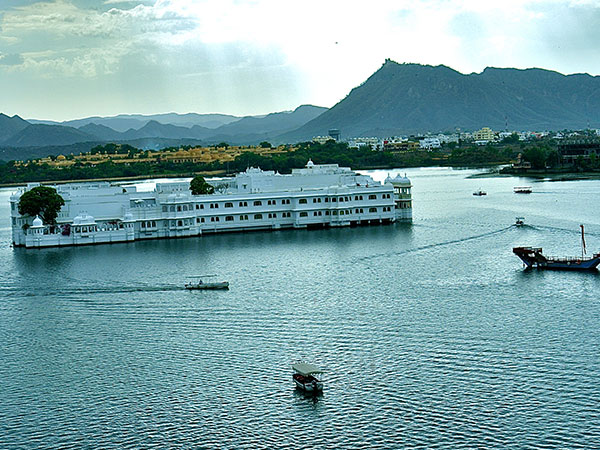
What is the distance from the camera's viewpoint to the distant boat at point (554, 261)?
2705 cm

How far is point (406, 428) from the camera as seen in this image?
14188mm

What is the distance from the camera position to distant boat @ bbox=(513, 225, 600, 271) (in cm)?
2705

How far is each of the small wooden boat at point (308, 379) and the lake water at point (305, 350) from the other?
0.96 ft

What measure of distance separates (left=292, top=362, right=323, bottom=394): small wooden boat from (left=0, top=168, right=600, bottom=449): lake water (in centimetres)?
29

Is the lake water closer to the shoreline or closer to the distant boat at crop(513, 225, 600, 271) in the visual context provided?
the distant boat at crop(513, 225, 600, 271)

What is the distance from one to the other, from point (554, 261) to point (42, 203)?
2452cm

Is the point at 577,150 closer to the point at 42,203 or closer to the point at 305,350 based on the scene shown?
the point at 42,203

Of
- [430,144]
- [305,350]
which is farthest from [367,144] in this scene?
[305,350]

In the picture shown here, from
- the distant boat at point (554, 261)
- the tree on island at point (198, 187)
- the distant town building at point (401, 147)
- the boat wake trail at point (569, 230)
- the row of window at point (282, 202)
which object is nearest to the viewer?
the distant boat at point (554, 261)

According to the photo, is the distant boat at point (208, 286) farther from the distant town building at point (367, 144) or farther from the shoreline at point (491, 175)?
the distant town building at point (367, 144)

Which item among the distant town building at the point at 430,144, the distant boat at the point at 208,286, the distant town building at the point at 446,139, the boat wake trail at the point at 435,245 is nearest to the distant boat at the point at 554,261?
the boat wake trail at the point at 435,245

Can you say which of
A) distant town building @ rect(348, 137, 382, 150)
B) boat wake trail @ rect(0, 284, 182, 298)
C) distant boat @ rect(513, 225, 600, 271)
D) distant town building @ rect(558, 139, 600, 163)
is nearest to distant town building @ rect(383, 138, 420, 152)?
distant town building @ rect(348, 137, 382, 150)

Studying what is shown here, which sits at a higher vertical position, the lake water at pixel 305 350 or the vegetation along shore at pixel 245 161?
the vegetation along shore at pixel 245 161

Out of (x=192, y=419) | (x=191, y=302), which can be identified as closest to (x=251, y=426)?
(x=192, y=419)
